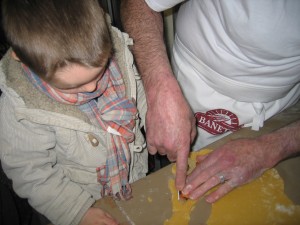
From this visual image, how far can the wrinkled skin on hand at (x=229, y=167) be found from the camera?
2.34ft

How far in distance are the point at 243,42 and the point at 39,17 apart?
622mm

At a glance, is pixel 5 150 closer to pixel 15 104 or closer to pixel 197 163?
pixel 15 104

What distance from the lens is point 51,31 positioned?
51 cm

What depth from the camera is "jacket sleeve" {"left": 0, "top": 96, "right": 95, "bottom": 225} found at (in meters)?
0.67

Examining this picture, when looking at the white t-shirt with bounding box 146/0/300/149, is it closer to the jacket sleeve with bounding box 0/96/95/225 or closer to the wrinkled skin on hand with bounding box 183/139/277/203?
the wrinkled skin on hand with bounding box 183/139/277/203

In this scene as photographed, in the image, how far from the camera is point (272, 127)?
90 cm

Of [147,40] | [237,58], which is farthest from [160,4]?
[237,58]

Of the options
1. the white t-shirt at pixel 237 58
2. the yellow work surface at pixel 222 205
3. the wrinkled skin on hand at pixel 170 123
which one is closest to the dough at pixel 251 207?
the yellow work surface at pixel 222 205

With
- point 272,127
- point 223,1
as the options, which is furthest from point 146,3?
point 272,127

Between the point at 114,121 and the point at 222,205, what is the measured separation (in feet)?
1.37

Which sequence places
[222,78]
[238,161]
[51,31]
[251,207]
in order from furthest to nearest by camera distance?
[222,78] < [238,161] < [251,207] < [51,31]

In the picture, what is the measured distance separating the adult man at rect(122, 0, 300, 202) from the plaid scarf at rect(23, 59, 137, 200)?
9cm

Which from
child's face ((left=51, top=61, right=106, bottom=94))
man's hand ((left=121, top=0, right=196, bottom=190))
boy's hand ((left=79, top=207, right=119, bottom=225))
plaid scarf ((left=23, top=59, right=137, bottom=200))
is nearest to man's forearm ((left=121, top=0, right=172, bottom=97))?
man's hand ((left=121, top=0, right=196, bottom=190))

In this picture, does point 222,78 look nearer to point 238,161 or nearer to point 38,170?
point 238,161
